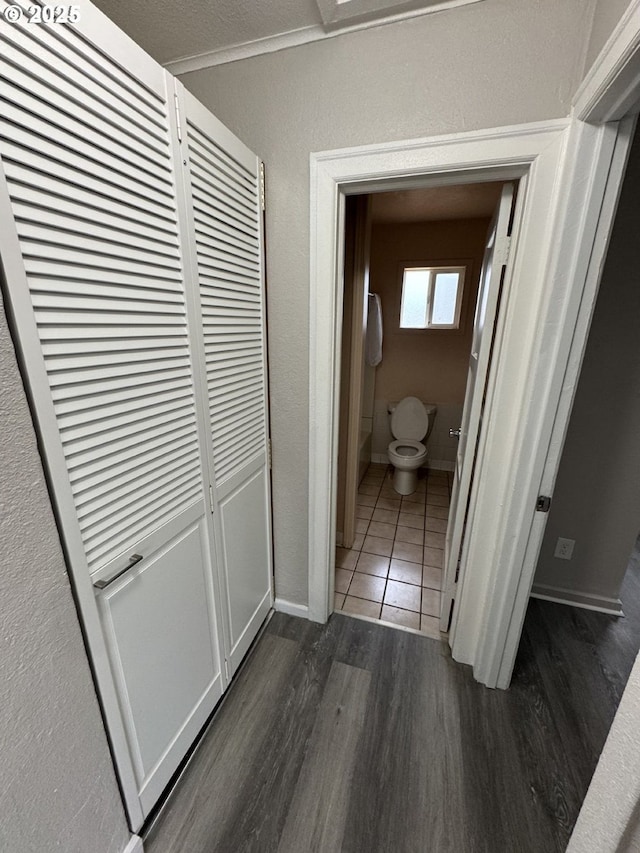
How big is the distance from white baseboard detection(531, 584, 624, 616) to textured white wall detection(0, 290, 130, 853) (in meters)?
2.15

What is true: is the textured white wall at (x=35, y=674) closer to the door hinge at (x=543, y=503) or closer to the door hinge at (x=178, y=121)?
the door hinge at (x=178, y=121)

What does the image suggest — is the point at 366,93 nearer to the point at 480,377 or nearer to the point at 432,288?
the point at 480,377

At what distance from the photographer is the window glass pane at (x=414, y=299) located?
3.49m

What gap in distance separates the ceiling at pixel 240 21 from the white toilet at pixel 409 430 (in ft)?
8.62

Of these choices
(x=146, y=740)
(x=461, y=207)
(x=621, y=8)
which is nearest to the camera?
(x=621, y=8)

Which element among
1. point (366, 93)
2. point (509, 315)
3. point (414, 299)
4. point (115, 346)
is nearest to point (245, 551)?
point (115, 346)

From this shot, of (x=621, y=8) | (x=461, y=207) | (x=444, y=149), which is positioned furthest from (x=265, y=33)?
(x=461, y=207)

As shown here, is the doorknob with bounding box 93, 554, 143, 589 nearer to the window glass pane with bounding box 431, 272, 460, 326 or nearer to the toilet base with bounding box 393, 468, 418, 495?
the toilet base with bounding box 393, 468, 418, 495

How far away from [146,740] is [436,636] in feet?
4.30

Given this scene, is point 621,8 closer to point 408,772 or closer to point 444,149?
point 444,149

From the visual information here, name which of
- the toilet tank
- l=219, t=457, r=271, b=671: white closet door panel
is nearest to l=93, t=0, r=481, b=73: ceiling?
l=219, t=457, r=271, b=671: white closet door panel

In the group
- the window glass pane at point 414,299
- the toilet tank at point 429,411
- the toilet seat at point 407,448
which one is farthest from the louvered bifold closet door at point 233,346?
the window glass pane at point 414,299

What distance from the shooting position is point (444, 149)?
112cm

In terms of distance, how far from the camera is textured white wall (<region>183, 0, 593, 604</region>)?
1.00 m
